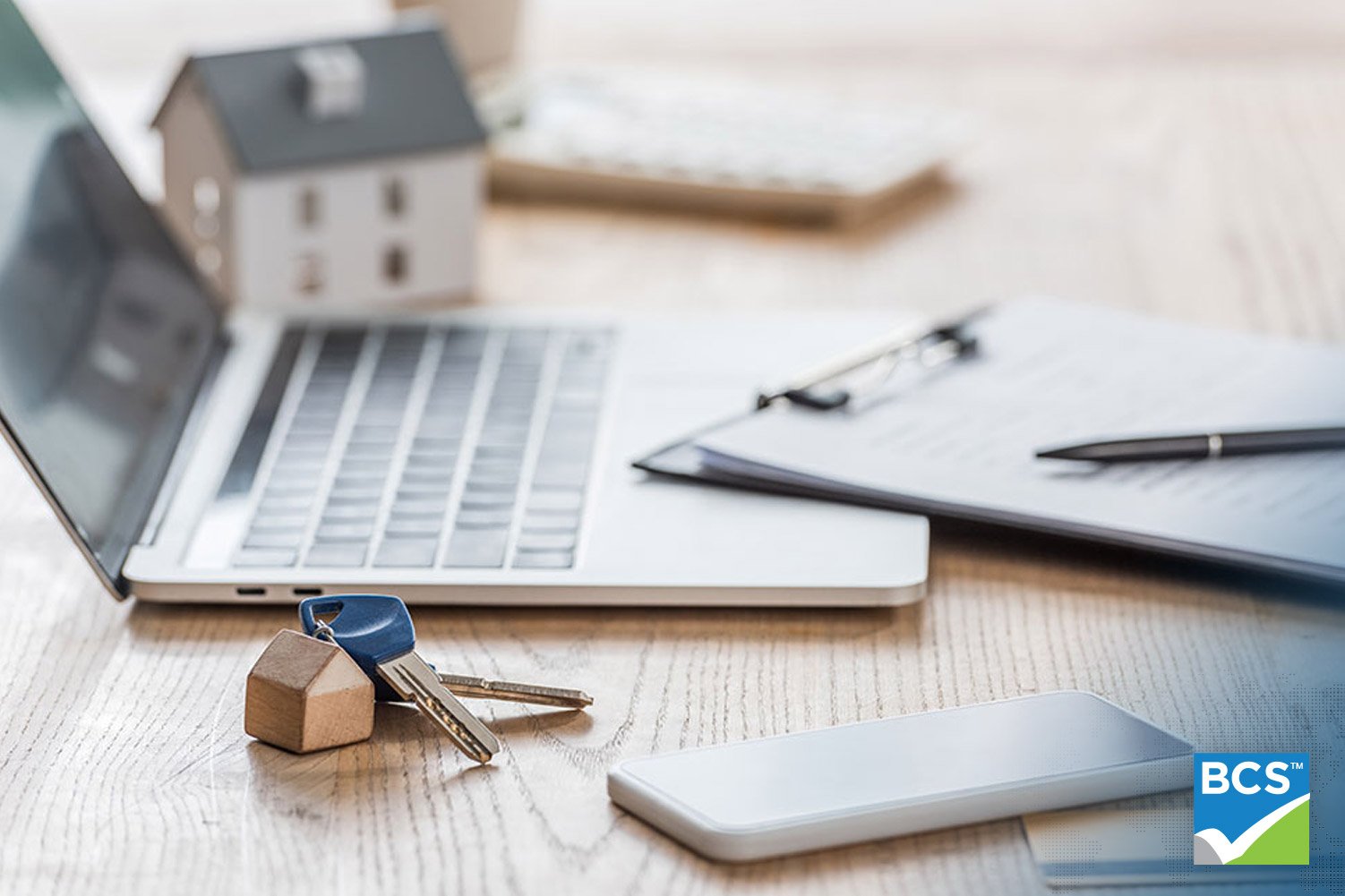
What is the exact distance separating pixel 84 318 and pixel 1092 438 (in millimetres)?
441

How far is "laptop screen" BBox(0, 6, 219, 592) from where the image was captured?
705 millimetres

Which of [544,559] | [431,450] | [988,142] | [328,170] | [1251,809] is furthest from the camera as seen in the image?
[988,142]

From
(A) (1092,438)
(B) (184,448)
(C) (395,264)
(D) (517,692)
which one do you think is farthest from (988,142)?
(D) (517,692)

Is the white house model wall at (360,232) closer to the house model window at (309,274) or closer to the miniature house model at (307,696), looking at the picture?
the house model window at (309,274)

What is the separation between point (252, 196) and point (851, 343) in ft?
1.11

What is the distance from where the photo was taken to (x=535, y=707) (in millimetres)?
614

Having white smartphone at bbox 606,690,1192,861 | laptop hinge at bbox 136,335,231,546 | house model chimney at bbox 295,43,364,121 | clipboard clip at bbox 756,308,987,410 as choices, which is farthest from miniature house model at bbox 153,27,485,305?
white smartphone at bbox 606,690,1192,861

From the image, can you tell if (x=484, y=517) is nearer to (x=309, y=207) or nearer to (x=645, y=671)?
(x=645, y=671)

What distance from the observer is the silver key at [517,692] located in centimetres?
60

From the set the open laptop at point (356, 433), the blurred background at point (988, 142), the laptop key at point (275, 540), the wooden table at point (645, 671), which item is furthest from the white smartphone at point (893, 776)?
the blurred background at point (988, 142)

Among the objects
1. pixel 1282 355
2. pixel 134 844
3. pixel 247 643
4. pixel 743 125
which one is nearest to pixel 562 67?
pixel 743 125

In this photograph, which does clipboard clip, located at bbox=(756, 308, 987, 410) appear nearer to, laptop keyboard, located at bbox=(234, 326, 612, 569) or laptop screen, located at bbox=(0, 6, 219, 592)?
laptop keyboard, located at bbox=(234, 326, 612, 569)

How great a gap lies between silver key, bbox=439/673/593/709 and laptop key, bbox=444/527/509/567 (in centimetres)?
9

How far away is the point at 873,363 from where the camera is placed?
33.0 inches
